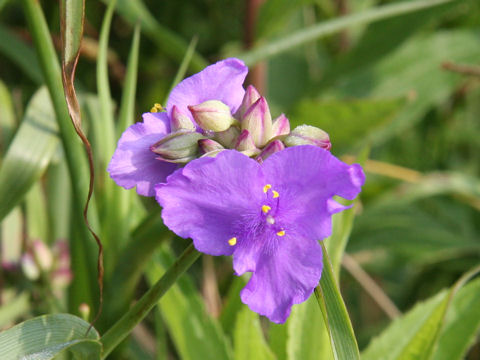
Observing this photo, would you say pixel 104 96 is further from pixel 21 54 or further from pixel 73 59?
pixel 21 54

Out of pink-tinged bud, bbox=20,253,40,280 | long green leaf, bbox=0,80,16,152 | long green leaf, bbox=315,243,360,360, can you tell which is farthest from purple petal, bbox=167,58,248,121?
long green leaf, bbox=0,80,16,152

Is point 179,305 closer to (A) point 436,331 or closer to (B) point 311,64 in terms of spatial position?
(A) point 436,331

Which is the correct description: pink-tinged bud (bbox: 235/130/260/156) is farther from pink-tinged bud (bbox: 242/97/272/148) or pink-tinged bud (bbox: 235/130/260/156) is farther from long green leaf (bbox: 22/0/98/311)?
long green leaf (bbox: 22/0/98/311)

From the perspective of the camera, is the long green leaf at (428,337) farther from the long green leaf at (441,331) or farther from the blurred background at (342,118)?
the blurred background at (342,118)

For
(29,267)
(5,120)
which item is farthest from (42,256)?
(5,120)

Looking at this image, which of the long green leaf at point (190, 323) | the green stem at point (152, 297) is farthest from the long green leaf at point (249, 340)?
the green stem at point (152, 297)

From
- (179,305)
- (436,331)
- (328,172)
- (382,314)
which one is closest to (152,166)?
(328,172)

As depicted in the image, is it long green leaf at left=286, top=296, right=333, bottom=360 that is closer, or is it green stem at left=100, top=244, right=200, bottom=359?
green stem at left=100, top=244, right=200, bottom=359
